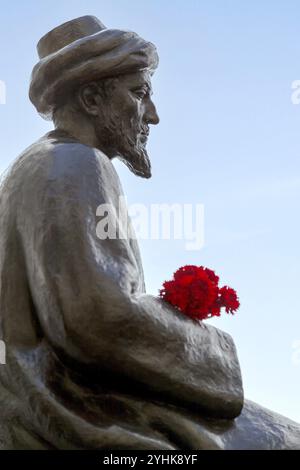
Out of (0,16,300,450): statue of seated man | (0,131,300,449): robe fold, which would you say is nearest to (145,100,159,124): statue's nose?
(0,16,300,450): statue of seated man

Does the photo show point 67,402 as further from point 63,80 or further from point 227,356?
Answer: point 63,80

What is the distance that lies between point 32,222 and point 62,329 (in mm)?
581

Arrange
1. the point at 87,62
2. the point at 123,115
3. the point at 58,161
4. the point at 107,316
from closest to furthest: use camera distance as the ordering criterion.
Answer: the point at 107,316
the point at 58,161
the point at 87,62
the point at 123,115

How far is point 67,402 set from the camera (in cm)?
426

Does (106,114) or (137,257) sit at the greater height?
(106,114)

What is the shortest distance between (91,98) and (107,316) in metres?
1.59

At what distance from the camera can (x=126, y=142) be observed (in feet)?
17.5

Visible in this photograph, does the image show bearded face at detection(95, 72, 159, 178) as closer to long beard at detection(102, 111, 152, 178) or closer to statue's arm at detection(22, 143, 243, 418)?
long beard at detection(102, 111, 152, 178)

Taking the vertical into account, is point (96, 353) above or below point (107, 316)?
below

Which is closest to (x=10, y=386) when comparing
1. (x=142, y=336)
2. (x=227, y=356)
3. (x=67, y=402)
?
(x=67, y=402)

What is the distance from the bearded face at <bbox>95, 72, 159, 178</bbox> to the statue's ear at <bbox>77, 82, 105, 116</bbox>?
0.08 feet

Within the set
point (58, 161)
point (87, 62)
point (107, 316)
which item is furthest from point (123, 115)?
point (107, 316)

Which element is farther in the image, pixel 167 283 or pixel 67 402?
pixel 167 283

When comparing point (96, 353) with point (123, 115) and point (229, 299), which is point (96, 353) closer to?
point (229, 299)
